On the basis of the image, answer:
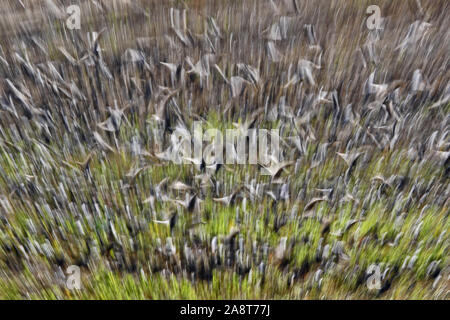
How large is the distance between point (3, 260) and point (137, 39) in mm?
796

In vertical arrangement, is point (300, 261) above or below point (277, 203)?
below

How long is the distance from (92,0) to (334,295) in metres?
1.14

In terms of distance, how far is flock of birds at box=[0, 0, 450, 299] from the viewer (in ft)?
3.44

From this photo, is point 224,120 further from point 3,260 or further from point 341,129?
point 3,260

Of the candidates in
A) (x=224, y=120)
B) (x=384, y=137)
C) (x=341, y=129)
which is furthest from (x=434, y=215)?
(x=224, y=120)

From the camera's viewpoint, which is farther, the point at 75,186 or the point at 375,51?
the point at 75,186

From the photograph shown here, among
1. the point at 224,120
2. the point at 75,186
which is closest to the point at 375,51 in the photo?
the point at 224,120

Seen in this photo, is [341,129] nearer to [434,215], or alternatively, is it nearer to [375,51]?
[375,51]

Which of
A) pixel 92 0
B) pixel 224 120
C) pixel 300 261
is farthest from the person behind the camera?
pixel 300 261

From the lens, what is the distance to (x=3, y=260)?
4.00ft

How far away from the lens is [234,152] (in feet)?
3.80

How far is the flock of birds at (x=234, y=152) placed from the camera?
1.05 m

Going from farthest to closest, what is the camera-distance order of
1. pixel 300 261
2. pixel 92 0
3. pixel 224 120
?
pixel 300 261 < pixel 224 120 < pixel 92 0

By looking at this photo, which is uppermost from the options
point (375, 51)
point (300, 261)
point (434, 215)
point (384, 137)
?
point (375, 51)
